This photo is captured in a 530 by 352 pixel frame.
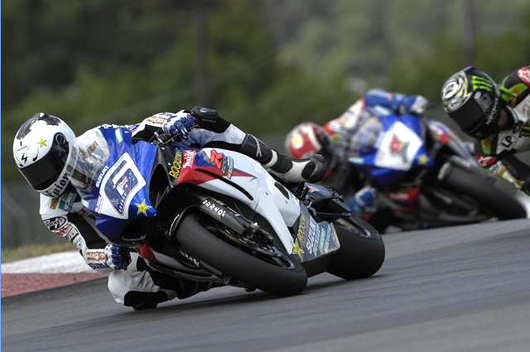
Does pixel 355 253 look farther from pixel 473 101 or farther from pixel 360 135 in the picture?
pixel 360 135

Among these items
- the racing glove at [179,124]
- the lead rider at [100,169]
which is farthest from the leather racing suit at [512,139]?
the racing glove at [179,124]

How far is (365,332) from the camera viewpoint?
231 inches

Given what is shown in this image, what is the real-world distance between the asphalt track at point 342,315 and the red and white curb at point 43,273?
2.75 feet

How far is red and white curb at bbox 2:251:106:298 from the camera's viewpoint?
11.3 metres

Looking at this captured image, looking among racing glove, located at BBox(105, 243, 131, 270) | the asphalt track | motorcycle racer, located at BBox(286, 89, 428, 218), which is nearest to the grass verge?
motorcycle racer, located at BBox(286, 89, 428, 218)

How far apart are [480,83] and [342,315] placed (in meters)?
3.73

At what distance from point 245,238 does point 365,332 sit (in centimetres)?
153

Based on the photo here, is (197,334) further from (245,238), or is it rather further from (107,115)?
(107,115)

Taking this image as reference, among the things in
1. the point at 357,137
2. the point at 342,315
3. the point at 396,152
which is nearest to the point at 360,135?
the point at 357,137

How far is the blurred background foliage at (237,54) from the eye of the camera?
40.7 meters

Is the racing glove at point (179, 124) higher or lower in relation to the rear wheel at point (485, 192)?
higher

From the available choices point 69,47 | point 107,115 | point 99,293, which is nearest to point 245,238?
point 99,293

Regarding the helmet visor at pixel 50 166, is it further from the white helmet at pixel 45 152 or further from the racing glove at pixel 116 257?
the racing glove at pixel 116 257

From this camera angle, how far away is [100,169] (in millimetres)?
7523
